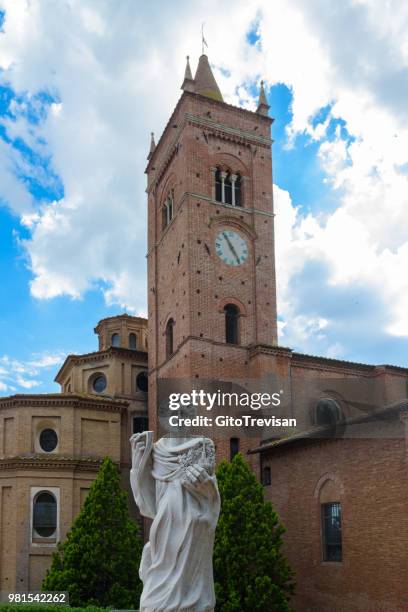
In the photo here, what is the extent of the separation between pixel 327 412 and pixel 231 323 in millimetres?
6346

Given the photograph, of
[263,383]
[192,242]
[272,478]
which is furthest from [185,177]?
[272,478]

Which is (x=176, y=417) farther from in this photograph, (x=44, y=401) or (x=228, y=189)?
(x=228, y=189)

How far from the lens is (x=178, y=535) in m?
8.14

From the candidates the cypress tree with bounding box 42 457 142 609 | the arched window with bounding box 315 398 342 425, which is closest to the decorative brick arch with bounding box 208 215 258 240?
the arched window with bounding box 315 398 342 425

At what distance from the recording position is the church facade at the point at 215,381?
23438 millimetres

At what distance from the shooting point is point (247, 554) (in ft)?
73.6

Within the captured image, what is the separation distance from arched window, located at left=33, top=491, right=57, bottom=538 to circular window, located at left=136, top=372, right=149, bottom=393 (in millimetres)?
9113

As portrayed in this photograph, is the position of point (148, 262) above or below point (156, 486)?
above

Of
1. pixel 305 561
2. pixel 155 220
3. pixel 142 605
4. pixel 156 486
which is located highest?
pixel 155 220

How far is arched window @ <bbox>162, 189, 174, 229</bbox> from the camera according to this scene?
38125 mm

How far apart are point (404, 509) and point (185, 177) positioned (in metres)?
20.2

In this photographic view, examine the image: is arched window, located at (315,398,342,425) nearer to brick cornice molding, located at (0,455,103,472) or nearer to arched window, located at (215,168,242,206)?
arched window, located at (215,168,242,206)

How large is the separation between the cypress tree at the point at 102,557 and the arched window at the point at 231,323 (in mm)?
11083

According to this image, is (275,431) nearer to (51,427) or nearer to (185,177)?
(51,427)
